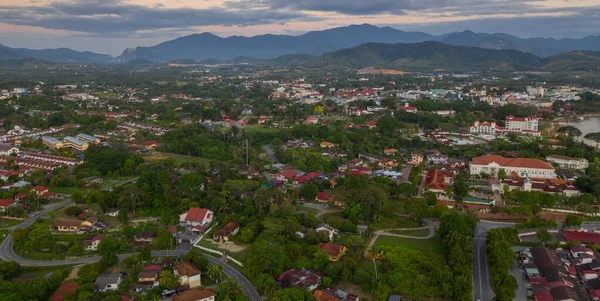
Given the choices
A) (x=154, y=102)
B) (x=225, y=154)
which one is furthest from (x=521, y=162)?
(x=154, y=102)

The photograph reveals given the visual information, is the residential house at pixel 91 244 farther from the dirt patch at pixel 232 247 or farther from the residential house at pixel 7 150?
the residential house at pixel 7 150

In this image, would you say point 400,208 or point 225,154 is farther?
point 225,154

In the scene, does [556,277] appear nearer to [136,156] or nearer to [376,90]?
[136,156]

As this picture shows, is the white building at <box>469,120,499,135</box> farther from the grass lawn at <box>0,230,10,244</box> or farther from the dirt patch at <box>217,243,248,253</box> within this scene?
the grass lawn at <box>0,230,10,244</box>

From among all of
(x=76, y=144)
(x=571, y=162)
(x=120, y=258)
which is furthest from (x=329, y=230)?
(x=76, y=144)

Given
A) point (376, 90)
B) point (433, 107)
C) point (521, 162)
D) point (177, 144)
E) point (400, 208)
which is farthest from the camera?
point (376, 90)

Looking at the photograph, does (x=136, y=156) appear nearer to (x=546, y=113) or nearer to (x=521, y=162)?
(x=521, y=162)

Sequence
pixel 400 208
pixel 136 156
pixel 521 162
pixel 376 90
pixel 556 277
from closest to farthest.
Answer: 1. pixel 556 277
2. pixel 400 208
3. pixel 521 162
4. pixel 136 156
5. pixel 376 90

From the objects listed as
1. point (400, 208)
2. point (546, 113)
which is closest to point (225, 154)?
point (400, 208)

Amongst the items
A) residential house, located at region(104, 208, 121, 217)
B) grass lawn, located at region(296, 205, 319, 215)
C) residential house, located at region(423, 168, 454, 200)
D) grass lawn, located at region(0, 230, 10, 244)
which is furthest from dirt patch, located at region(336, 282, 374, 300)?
grass lawn, located at region(0, 230, 10, 244)
